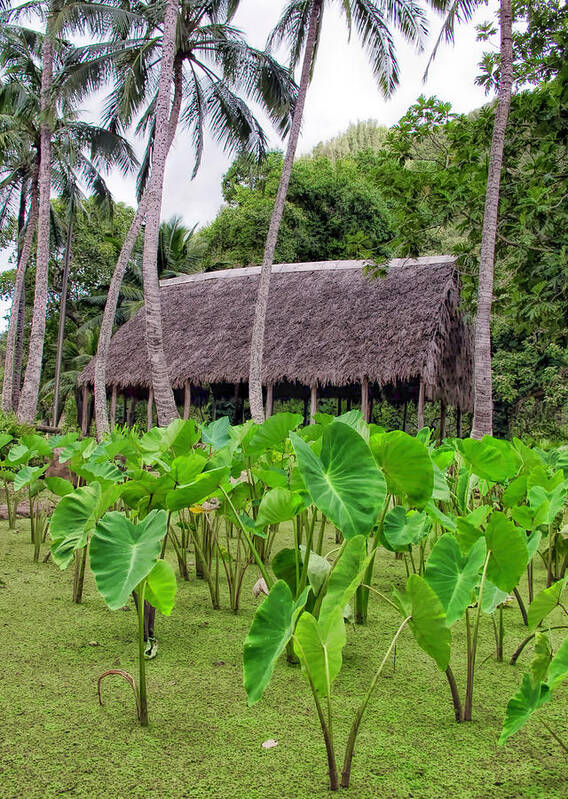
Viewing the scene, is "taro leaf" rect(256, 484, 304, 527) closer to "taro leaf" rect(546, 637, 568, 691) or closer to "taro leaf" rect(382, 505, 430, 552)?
"taro leaf" rect(382, 505, 430, 552)

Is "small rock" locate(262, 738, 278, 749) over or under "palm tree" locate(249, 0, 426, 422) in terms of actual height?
under

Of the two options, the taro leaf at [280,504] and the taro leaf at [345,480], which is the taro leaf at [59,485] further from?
the taro leaf at [345,480]

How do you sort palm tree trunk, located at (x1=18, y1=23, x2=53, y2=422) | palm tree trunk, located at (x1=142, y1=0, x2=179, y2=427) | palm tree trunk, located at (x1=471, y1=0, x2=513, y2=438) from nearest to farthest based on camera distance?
palm tree trunk, located at (x1=471, y1=0, x2=513, y2=438) < palm tree trunk, located at (x1=142, y1=0, x2=179, y2=427) < palm tree trunk, located at (x1=18, y1=23, x2=53, y2=422)

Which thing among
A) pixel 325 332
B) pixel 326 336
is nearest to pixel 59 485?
pixel 326 336

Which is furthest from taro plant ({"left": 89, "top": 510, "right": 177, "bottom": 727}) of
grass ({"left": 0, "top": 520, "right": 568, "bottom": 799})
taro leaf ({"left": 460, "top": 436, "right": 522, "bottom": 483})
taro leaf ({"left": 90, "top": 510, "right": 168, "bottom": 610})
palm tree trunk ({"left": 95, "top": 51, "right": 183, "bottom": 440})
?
palm tree trunk ({"left": 95, "top": 51, "right": 183, "bottom": 440})

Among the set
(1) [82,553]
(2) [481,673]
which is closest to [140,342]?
(1) [82,553]

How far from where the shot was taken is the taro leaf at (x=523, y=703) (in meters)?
0.92

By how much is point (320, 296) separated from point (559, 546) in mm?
9829

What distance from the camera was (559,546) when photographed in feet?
7.82

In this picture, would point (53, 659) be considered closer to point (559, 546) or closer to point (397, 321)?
point (559, 546)

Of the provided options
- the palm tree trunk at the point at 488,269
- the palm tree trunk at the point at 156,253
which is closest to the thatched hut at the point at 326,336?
the palm tree trunk at the point at 488,269

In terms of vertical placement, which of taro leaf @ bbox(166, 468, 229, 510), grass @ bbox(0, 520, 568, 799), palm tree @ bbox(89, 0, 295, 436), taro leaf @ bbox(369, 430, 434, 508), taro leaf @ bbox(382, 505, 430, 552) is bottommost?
grass @ bbox(0, 520, 568, 799)

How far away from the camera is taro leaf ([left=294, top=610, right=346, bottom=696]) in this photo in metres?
0.93

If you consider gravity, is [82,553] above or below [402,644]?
above
